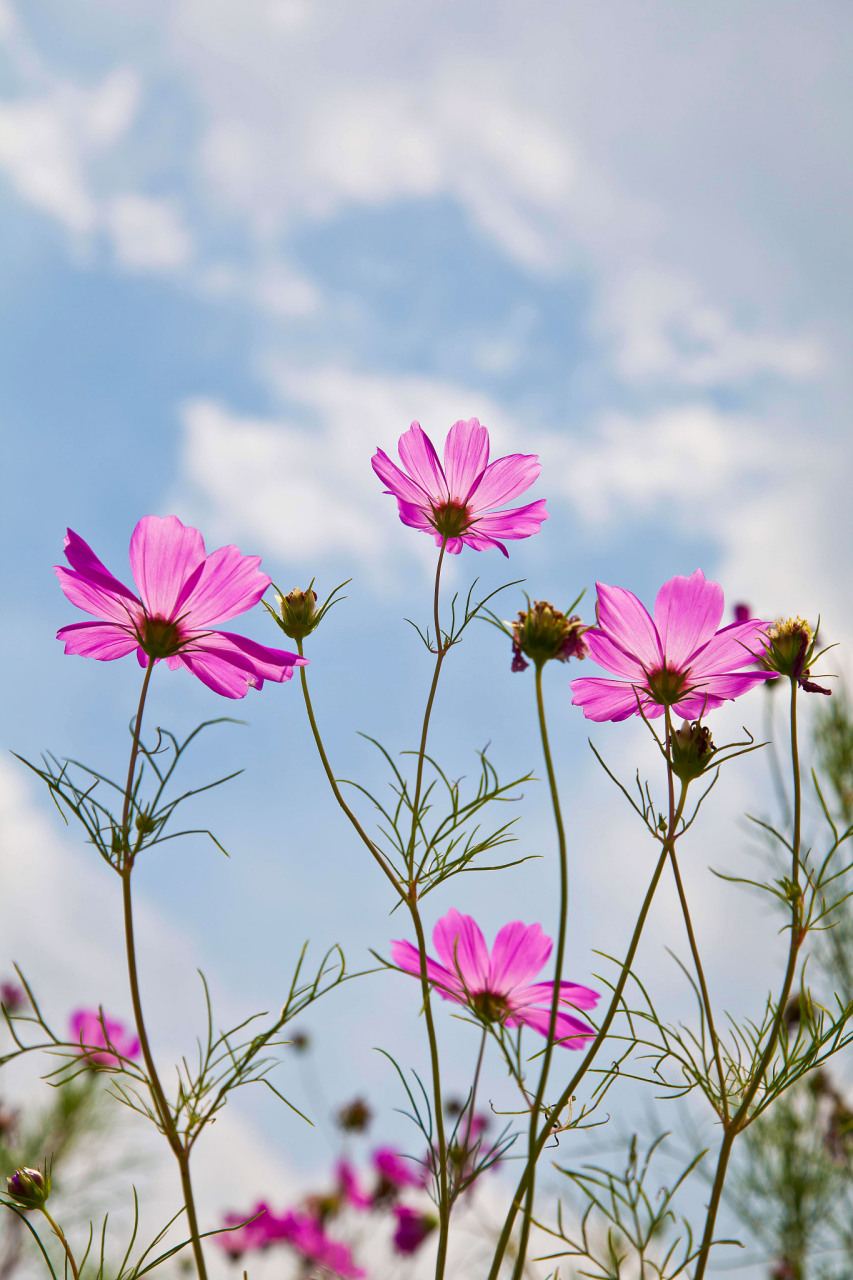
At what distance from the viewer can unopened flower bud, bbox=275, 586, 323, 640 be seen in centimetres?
58

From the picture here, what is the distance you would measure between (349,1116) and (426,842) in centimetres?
182

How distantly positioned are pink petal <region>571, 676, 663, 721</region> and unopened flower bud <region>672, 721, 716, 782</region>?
54mm

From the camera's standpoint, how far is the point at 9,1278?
1.98 meters

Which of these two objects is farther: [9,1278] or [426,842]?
[9,1278]

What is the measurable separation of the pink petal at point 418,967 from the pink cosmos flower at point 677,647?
0.19 meters

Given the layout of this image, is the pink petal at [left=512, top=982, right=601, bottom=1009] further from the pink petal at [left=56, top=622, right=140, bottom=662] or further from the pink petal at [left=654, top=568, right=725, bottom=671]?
the pink petal at [left=56, top=622, right=140, bottom=662]

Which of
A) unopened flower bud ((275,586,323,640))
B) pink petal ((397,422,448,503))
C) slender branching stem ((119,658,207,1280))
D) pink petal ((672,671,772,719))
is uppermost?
pink petal ((397,422,448,503))

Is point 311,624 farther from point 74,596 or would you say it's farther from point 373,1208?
point 373,1208

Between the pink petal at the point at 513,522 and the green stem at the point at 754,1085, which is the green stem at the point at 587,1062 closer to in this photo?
the green stem at the point at 754,1085

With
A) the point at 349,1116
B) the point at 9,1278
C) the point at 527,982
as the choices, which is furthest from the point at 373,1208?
the point at 527,982

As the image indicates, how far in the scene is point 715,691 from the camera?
0.57 m

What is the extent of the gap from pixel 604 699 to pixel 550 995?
19 cm

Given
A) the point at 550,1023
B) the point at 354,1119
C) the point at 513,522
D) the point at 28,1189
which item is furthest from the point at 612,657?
the point at 354,1119

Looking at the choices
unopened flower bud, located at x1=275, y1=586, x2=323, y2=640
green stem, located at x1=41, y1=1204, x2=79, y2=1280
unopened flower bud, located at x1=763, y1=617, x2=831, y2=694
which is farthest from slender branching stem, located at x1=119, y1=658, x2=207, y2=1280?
unopened flower bud, located at x1=763, y1=617, x2=831, y2=694
